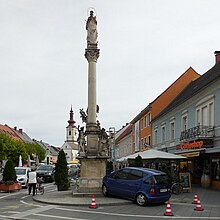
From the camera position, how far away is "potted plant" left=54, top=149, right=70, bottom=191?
77.3 ft

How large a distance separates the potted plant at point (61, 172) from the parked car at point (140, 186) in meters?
5.70

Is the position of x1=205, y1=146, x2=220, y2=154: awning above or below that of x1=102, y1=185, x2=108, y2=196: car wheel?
above

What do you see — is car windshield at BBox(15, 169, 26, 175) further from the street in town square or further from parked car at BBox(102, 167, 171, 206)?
parked car at BBox(102, 167, 171, 206)

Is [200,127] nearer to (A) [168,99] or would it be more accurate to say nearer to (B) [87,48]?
(B) [87,48]

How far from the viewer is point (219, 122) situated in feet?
84.0

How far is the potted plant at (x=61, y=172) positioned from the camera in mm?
23562

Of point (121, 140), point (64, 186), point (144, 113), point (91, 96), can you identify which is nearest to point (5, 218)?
point (91, 96)

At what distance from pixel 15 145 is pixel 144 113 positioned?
25.8m

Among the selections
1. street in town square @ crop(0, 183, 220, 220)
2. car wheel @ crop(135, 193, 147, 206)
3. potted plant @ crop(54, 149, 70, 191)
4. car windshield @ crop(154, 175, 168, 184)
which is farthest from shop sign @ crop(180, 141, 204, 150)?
car wheel @ crop(135, 193, 147, 206)

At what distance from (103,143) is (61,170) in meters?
4.33

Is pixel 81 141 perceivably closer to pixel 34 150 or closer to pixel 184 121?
pixel 184 121

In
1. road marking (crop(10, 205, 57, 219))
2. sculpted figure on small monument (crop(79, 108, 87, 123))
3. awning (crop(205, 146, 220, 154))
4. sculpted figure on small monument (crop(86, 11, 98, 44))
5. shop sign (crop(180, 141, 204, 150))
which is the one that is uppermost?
sculpted figure on small monument (crop(86, 11, 98, 44))

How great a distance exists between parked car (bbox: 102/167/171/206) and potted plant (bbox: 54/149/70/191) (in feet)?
18.7

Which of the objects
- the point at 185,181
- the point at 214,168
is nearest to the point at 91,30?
the point at 185,181
